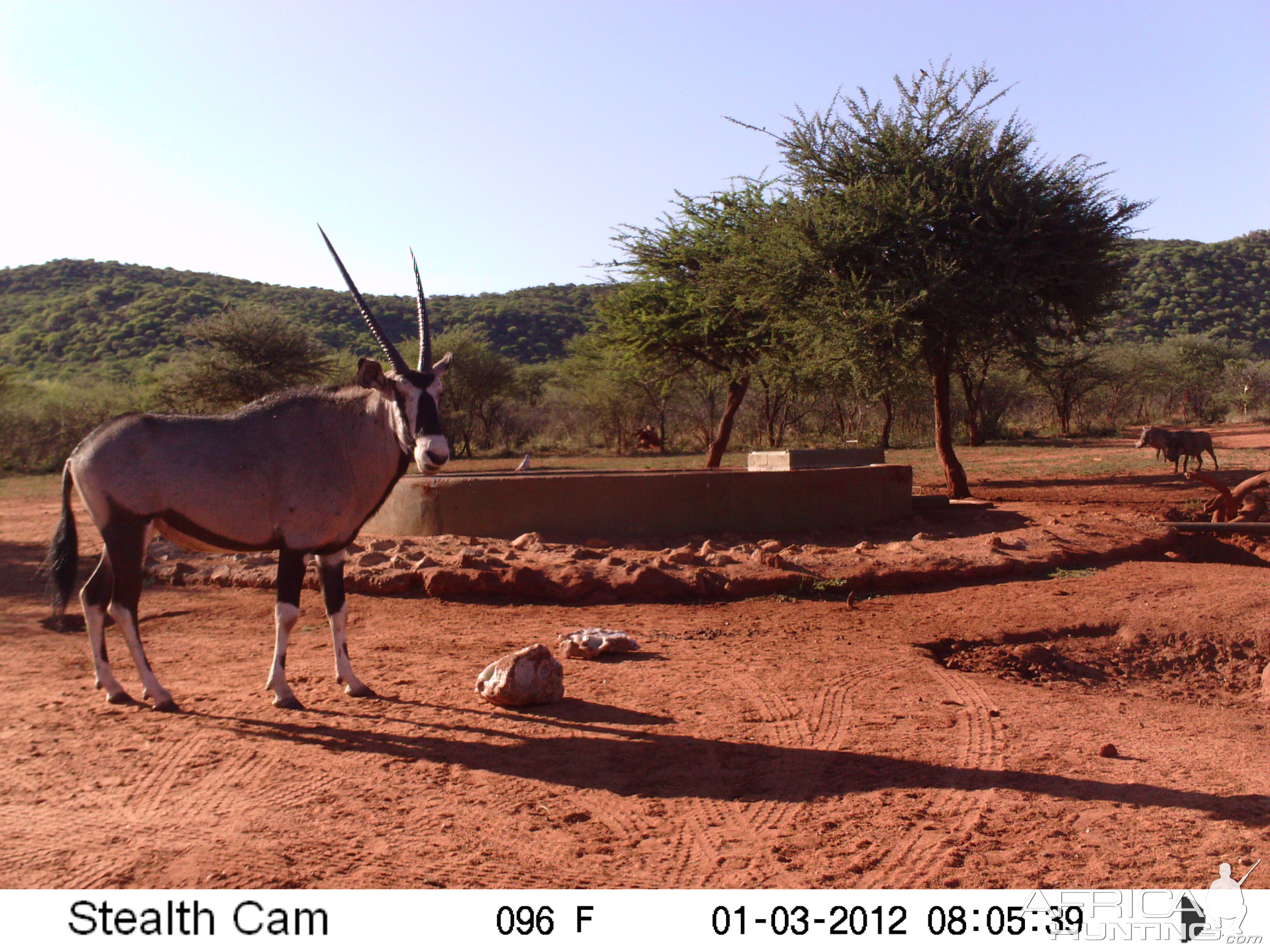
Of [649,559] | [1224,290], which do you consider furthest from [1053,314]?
[1224,290]

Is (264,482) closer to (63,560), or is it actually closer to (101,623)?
(101,623)

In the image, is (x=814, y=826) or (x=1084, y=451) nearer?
(x=814, y=826)

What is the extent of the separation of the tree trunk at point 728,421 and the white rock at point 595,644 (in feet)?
43.2

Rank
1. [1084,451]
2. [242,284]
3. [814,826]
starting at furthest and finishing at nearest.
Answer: [242,284], [1084,451], [814,826]

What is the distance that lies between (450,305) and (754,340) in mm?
49353

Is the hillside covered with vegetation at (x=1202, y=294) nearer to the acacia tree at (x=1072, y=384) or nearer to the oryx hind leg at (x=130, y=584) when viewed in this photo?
the acacia tree at (x=1072, y=384)

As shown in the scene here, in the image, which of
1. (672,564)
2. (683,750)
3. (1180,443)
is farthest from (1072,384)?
(683,750)

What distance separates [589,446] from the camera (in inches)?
1496

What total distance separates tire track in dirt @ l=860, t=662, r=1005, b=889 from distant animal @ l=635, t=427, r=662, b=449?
30603mm

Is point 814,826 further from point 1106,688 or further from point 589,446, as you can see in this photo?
point 589,446

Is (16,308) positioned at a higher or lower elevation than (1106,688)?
higher

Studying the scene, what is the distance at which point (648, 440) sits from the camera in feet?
118

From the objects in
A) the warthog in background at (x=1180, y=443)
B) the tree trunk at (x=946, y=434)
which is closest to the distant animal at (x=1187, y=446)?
the warthog in background at (x=1180, y=443)

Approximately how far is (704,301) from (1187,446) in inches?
405
